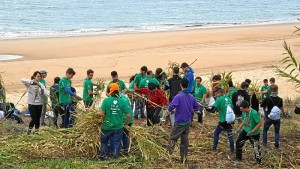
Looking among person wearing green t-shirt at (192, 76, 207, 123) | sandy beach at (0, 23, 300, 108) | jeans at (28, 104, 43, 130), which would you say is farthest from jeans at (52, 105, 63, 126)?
Answer: sandy beach at (0, 23, 300, 108)

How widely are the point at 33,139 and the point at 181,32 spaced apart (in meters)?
31.4

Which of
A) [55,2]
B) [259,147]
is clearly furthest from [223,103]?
[55,2]

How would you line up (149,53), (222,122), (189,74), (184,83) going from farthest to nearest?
(149,53) < (189,74) < (222,122) < (184,83)

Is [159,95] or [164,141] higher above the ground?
[159,95]

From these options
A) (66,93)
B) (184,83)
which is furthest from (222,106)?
(66,93)

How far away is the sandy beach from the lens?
77.0ft

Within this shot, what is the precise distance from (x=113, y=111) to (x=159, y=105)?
2.52 meters

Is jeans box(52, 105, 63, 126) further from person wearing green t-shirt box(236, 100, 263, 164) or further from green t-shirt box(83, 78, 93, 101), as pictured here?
person wearing green t-shirt box(236, 100, 263, 164)

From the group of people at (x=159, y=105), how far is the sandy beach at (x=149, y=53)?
6.56m

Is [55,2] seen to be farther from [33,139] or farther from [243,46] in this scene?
[33,139]

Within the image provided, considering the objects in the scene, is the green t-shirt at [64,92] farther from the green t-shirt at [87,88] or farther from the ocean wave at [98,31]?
the ocean wave at [98,31]

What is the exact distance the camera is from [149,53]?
29297 mm

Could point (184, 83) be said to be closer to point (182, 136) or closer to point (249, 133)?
point (182, 136)

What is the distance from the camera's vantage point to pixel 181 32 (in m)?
40.6
